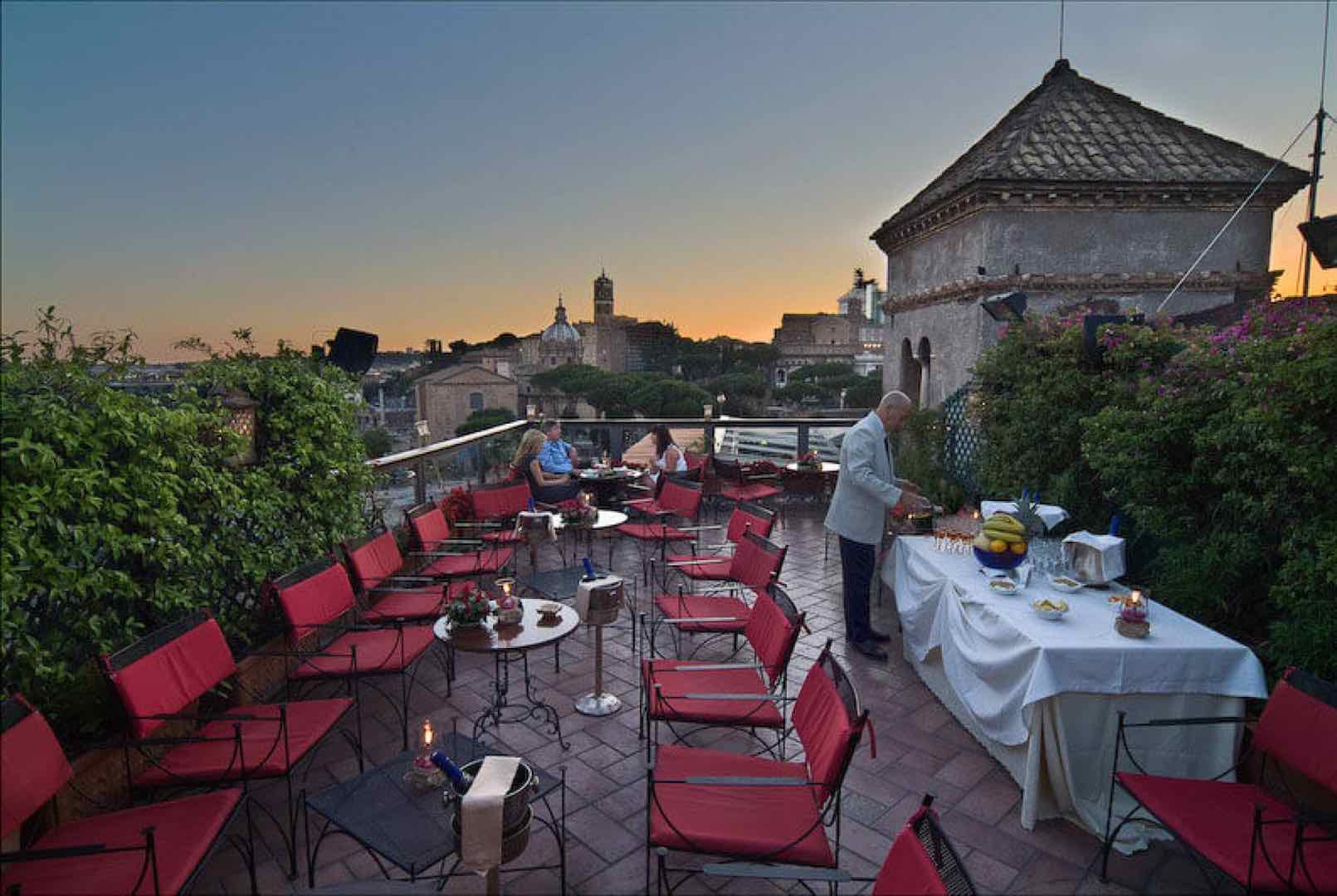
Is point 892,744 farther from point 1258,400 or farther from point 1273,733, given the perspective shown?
point 1258,400

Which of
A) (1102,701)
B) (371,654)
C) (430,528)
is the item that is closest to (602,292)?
(430,528)

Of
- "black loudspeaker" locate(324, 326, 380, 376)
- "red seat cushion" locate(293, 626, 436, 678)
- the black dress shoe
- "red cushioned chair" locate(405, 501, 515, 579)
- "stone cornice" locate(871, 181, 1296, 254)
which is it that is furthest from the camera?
"stone cornice" locate(871, 181, 1296, 254)

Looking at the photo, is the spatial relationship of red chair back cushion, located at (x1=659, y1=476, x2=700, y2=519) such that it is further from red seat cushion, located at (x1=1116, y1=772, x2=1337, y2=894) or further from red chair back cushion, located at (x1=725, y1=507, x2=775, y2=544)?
red seat cushion, located at (x1=1116, y1=772, x2=1337, y2=894)

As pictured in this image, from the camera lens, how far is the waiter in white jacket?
484 centimetres

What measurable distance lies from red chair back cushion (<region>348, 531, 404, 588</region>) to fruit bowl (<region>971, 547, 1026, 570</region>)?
399 cm

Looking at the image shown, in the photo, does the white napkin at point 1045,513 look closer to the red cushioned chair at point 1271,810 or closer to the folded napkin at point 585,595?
the red cushioned chair at point 1271,810

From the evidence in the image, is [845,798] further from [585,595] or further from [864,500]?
[864,500]

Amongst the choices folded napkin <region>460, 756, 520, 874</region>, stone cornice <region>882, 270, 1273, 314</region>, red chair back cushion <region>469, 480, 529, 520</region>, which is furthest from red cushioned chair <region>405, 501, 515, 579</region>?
stone cornice <region>882, 270, 1273, 314</region>

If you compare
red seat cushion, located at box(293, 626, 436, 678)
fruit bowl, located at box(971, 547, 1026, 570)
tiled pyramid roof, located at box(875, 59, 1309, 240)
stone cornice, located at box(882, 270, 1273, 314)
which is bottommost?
red seat cushion, located at box(293, 626, 436, 678)

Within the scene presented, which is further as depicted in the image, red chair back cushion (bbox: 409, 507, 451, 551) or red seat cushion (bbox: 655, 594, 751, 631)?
red chair back cushion (bbox: 409, 507, 451, 551)

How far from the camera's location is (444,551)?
652 cm

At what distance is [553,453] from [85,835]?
20.0ft

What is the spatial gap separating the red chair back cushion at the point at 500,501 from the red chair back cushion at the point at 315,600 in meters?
2.67

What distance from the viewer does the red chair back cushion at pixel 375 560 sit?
15.7 feet
